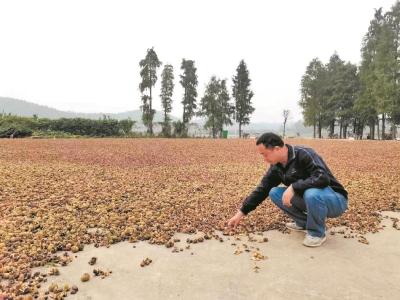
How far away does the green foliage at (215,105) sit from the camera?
53.4 metres

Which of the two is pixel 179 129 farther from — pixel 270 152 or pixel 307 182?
pixel 307 182

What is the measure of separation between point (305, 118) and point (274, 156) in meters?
53.2

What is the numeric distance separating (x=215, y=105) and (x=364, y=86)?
20.2 metres

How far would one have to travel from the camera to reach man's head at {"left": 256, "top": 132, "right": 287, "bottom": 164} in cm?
401

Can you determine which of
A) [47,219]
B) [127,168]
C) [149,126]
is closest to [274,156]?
[47,219]

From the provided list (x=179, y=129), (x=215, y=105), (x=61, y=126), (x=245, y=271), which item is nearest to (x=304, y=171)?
(x=245, y=271)

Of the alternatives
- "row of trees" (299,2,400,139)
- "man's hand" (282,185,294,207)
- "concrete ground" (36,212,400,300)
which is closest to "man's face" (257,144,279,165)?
"man's hand" (282,185,294,207)

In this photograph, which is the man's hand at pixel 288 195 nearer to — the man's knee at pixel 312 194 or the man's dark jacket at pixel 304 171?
the man's dark jacket at pixel 304 171

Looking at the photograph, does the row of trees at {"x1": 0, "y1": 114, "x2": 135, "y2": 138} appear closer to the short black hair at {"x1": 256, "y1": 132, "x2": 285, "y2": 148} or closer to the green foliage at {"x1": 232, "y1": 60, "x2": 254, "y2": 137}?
the green foliage at {"x1": 232, "y1": 60, "x2": 254, "y2": 137}

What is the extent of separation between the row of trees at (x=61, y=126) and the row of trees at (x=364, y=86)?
27.0 metres

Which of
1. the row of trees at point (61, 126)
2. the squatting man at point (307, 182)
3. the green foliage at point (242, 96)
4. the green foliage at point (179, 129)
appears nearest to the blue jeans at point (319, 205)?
the squatting man at point (307, 182)

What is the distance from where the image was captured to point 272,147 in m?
4.03

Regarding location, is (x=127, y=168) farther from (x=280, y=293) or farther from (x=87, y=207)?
(x=280, y=293)

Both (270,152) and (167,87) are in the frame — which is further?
(167,87)
